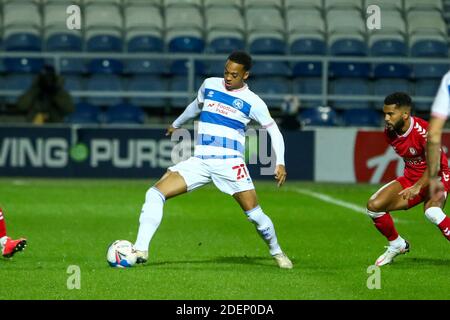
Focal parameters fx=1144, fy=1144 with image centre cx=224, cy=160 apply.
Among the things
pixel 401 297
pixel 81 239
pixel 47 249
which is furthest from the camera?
pixel 81 239

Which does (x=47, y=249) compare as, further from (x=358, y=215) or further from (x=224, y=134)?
(x=358, y=215)

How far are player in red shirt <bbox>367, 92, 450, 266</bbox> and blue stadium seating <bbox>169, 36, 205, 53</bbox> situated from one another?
14.5 m

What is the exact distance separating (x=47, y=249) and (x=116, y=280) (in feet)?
9.78

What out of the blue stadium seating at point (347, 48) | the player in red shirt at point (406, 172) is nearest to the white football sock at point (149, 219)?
the player in red shirt at point (406, 172)

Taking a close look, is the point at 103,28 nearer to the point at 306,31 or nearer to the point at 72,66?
the point at 72,66

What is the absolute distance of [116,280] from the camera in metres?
10.6

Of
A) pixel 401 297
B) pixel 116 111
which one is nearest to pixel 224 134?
pixel 401 297

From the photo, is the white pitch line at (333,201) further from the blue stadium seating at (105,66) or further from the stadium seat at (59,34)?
the stadium seat at (59,34)

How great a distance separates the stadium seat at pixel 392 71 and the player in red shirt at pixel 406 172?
1407 cm

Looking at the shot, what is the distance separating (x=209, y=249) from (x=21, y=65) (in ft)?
43.8

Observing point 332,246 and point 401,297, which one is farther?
point 332,246

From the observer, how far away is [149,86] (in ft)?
84.7

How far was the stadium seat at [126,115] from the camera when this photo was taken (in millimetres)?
25031

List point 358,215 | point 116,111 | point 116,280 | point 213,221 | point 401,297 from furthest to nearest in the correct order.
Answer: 1. point 116,111
2. point 358,215
3. point 213,221
4. point 116,280
5. point 401,297
